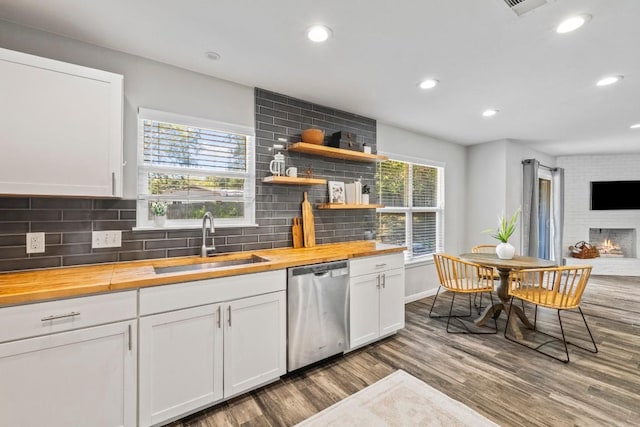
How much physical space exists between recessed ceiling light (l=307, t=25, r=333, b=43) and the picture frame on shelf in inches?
61.9

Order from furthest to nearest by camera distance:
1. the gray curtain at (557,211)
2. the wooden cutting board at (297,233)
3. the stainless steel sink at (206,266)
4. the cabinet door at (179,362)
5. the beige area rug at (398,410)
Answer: the gray curtain at (557,211), the wooden cutting board at (297,233), the stainless steel sink at (206,266), the beige area rug at (398,410), the cabinet door at (179,362)

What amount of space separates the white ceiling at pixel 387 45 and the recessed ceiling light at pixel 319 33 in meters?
0.05

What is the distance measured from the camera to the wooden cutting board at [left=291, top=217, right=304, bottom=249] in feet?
9.81

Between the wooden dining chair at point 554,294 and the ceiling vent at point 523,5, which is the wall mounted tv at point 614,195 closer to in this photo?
the wooden dining chair at point 554,294

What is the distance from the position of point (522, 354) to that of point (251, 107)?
3.47m

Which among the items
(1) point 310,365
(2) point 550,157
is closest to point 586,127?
(2) point 550,157

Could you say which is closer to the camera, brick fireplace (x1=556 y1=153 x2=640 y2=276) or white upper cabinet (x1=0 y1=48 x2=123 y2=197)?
white upper cabinet (x1=0 y1=48 x2=123 y2=197)

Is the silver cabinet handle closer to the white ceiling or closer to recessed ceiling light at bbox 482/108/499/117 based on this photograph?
the white ceiling

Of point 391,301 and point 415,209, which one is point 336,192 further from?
point 415,209

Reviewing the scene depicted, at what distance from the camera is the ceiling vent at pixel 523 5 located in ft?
5.23

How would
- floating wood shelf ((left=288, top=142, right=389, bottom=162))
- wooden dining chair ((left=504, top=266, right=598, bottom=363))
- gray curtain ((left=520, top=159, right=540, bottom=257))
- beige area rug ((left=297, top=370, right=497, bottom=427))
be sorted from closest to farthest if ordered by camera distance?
1. beige area rug ((left=297, top=370, right=497, bottom=427))
2. wooden dining chair ((left=504, top=266, right=598, bottom=363))
3. floating wood shelf ((left=288, top=142, right=389, bottom=162))
4. gray curtain ((left=520, top=159, right=540, bottom=257))

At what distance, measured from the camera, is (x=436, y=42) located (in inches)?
79.0

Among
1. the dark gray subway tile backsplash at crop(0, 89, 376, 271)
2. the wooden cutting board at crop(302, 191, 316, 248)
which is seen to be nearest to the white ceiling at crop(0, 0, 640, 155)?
the dark gray subway tile backsplash at crop(0, 89, 376, 271)

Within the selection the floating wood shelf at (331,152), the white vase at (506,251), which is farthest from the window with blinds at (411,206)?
the white vase at (506,251)
